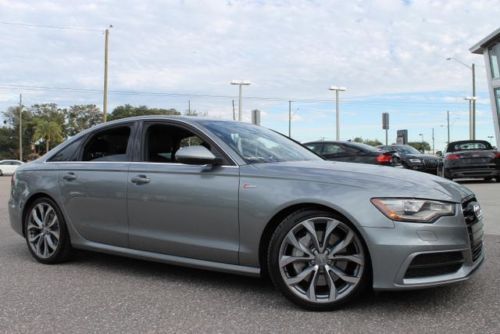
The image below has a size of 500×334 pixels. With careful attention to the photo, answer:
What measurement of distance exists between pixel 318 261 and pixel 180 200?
126cm

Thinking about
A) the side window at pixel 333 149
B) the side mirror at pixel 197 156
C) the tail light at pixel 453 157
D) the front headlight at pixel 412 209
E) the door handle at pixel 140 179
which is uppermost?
the side window at pixel 333 149

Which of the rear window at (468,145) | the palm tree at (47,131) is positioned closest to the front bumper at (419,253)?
the rear window at (468,145)

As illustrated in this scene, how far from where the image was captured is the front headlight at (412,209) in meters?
3.40

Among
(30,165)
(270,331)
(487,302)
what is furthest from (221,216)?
(30,165)

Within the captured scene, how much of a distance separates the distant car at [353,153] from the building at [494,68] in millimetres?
17932

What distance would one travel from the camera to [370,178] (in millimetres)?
3641

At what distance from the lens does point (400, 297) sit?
3.91 meters

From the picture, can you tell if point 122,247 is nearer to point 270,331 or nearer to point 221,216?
point 221,216

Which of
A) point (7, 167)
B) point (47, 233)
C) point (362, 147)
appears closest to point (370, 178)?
point (47, 233)

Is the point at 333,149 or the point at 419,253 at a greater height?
the point at 333,149

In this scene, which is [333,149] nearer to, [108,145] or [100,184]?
[108,145]

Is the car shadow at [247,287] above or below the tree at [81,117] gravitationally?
below

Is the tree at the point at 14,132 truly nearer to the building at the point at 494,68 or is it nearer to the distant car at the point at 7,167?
the distant car at the point at 7,167

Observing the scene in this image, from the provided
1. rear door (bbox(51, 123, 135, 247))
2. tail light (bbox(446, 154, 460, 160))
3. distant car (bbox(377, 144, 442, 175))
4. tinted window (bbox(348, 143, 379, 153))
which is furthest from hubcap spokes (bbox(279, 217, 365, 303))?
distant car (bbox(377, 144, 442, 175))
